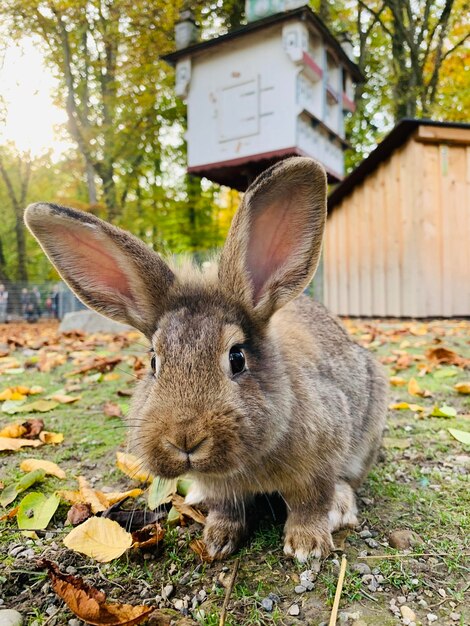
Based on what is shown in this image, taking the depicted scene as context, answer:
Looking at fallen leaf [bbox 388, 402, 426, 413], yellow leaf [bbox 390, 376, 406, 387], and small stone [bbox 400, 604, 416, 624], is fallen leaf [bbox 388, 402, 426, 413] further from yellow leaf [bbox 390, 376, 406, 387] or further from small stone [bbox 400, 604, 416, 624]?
small stone [bbox 400, 604, 416, 624]

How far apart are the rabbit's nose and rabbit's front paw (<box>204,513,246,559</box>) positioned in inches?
24.9

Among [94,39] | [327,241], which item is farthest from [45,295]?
[327,241]

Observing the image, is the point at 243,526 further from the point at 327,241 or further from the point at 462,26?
the point at 462,26

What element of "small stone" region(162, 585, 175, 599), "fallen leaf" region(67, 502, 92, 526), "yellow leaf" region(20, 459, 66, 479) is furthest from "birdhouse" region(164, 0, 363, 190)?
"small stone" region(162, 585, 175, 599)

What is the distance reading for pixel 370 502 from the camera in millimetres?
2496

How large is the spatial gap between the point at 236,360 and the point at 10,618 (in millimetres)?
1096

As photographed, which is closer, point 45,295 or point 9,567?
point 9,567

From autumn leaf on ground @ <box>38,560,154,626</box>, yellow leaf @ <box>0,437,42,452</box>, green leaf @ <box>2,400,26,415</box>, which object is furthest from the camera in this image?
green leaf @ <box>2,400,26,415</box>

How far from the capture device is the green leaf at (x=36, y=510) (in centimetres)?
223

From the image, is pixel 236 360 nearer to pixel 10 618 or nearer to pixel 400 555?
pixel 400 555

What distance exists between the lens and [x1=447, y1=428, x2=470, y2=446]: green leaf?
3.17 metres

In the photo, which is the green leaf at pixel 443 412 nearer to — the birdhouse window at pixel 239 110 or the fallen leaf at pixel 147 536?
the fallen leaf at pixel 147 536

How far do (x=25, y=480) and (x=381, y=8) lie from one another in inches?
723

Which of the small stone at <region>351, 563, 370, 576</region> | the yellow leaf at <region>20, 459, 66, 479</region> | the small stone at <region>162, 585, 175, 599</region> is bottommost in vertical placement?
the small stone at <region>162, 585, 175, 599</region>
